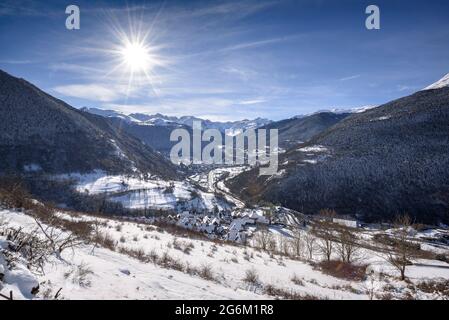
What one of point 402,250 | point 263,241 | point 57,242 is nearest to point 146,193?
point 263,241

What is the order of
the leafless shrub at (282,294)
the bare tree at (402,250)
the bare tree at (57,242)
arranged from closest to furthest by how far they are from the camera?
the bare tree at (57,242)
the leafless shrub at (282,294)
the bare tree at (402,250)

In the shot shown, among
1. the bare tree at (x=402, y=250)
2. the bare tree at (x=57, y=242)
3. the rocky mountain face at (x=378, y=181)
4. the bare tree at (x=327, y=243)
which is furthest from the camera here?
the rocky mountain face at (x=378, y=181)

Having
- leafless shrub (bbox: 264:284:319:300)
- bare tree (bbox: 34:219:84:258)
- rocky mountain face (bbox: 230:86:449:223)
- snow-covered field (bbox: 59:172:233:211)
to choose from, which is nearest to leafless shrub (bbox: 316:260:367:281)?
leafless shrub (bbox: 264:284:319:300)

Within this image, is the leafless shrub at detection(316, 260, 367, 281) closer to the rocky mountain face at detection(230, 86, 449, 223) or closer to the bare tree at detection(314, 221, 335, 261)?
the bare tree at detection(314, 221, 335, 261)

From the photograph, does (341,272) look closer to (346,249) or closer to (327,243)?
(327,243)

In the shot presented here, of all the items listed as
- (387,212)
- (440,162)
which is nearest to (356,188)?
(387,212)

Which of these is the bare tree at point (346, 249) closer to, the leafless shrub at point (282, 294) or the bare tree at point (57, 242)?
the leafless shrub at point (282, 294)

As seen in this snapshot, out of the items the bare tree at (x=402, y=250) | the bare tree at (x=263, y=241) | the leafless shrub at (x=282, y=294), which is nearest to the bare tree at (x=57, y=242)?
the leafless shrub at (x=282, y=294)

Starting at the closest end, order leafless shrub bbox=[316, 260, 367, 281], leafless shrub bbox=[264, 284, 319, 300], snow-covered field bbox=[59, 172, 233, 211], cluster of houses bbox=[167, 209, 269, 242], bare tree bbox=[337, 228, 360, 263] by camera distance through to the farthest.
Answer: leafless shrub bbox=[264, 284, 319, 300]
leafless shrub bbox=[316, 260, 367, 281]
bare tree bbox=[337, 228, 360, 263]
cluster of houses bbox=[167, 209, 269, 242]
snow-covered field bbox=[59, 172, 233, 211]

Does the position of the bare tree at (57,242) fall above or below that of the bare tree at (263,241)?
above

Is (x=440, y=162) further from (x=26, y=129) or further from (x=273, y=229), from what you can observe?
(x=26, y=129)
